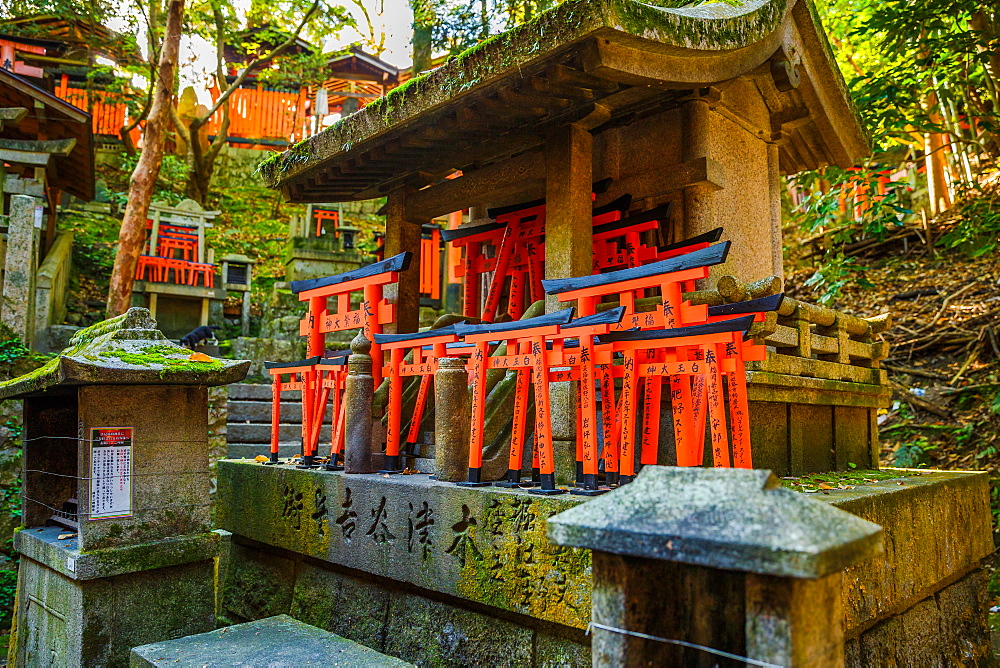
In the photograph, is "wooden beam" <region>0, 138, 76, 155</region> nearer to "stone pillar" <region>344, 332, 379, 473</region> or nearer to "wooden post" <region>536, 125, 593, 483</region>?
"stone pillar" <region>344, 332, 379, 473</region>

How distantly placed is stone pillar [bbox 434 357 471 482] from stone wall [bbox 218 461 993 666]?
0.26 metres

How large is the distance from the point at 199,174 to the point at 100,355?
20.2m

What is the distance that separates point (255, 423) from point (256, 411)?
10.8 inches

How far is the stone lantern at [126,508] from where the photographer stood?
501 centimetres

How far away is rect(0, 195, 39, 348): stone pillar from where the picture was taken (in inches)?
434

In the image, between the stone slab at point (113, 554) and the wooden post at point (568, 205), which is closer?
the stone slab at point (113, 554)

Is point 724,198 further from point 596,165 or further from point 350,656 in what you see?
point 350,656

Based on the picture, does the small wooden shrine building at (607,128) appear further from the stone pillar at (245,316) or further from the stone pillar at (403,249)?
the stone pillar at (245,316)

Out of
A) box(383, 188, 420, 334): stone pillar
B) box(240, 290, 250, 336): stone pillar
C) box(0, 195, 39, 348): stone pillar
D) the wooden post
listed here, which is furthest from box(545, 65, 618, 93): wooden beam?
box(240, 290, 250, 336): stone pillar

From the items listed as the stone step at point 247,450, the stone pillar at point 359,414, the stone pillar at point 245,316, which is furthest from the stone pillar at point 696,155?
the stone pillar at point 245,316

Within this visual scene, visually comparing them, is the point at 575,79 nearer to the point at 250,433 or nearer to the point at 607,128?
the point at 607,128

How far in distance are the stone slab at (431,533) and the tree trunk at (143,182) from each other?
711 centimetres

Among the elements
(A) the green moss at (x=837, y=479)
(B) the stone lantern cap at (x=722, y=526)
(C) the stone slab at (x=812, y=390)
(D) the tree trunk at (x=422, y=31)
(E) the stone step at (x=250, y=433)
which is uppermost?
(D) the tree trunk at (x=422, y=31)

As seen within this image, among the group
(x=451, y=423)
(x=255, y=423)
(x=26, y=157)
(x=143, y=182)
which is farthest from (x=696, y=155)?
(x=26, y=157)
